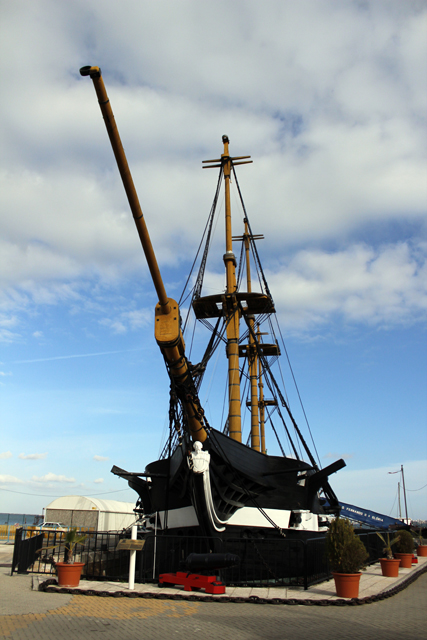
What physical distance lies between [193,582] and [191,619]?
8.06 feet

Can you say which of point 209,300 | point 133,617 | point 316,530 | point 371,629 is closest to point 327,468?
point 316,530

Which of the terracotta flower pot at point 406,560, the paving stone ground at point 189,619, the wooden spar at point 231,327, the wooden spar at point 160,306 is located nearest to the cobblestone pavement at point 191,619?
the paving stone ground at point 189,619

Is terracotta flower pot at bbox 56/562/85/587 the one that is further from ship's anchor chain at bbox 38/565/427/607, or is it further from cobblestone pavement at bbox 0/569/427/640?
cobblestone pavement at bbox 0/569/427/640

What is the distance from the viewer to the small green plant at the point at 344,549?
9.18 meters

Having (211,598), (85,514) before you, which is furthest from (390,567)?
(85,514)

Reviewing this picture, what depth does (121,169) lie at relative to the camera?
22.6 feet

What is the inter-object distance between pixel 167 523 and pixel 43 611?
7003 millimetres

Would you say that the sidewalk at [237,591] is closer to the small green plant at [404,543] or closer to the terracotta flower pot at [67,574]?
the terracotta flower pot at [67,574]

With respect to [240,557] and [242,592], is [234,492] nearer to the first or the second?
[240,557]

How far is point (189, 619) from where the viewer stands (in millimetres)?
7246

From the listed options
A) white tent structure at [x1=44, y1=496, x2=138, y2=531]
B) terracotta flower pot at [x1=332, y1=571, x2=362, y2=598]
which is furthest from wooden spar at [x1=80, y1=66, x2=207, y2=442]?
white tent structure at [x1=44, y1=496, x2=138, y2=531]

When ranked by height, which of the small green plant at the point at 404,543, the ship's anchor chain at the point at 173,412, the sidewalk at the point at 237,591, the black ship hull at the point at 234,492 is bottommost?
the sidewalk at the point at 237,591

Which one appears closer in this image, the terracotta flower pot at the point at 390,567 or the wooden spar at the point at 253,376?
the terracotta flower pot at the point at 390,567

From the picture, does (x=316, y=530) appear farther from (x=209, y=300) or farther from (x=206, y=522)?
(x=209, y=300)
